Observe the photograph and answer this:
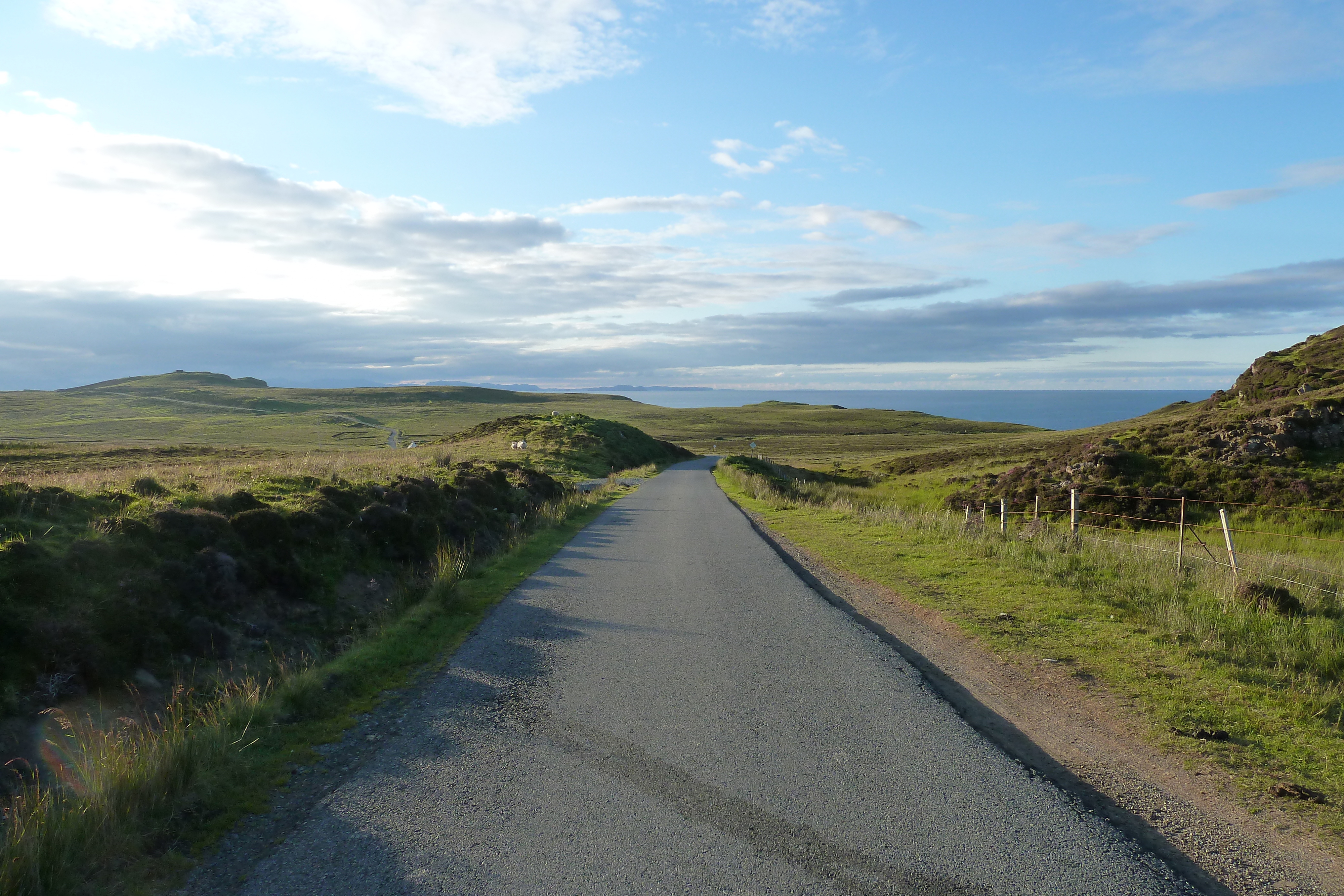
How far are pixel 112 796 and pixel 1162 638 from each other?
9.73 meters

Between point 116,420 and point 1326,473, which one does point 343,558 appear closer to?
point 1326,473

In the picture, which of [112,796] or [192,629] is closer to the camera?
[112,796]

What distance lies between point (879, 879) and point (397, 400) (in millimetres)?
190309

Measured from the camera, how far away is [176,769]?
4.69 metres

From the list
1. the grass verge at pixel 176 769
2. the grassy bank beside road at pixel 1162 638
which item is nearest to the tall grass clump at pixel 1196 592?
the grassy bank beside road at pixel 1162 638

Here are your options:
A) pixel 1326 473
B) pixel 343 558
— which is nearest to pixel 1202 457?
pixel 1326 473

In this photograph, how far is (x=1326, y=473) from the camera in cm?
2242

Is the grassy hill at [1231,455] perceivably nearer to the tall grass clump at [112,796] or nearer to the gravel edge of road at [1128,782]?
the gravel edge of road at [1128,782]

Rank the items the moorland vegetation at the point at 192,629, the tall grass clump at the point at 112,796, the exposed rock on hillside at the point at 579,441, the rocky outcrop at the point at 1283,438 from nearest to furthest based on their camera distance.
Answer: the tall grass clump at the point at 112,796, the moorland vegetation at the point at 192,629, the rocky outcrop at the point at 1283,438, the exposed rock on hillside at the point at 579,441

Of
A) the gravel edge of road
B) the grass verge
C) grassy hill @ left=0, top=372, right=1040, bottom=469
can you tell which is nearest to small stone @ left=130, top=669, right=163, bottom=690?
the grass verge

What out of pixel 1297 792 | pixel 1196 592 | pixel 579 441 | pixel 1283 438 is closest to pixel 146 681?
pixel 1297 792

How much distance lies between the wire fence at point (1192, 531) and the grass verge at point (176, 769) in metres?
11.5

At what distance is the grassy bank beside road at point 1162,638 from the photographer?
18.6ft

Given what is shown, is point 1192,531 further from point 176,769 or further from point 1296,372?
point 1296,372
